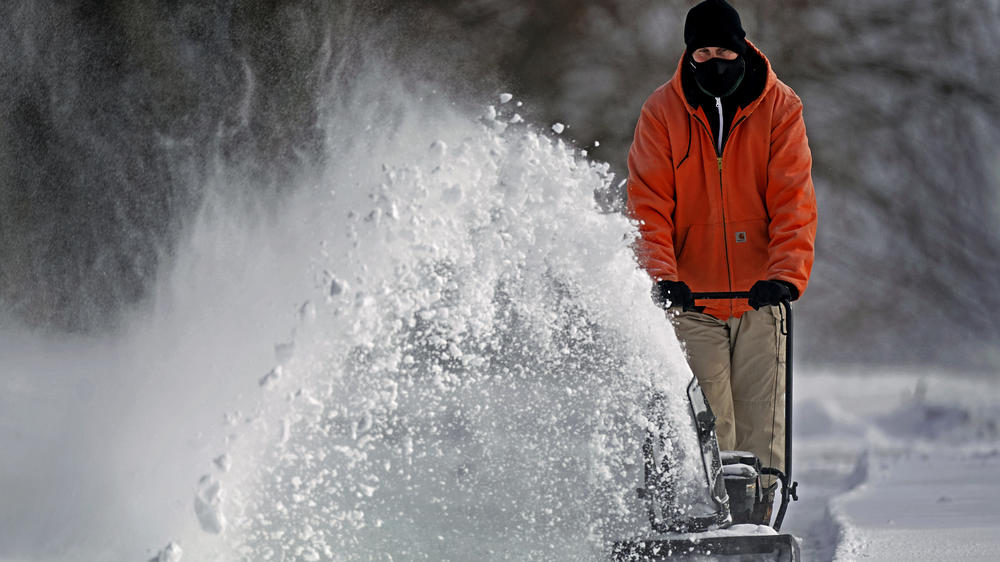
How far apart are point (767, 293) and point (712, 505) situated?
0.45m

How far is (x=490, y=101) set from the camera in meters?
6.57

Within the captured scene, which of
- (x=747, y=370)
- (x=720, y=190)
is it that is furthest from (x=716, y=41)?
(x=747, y=370)

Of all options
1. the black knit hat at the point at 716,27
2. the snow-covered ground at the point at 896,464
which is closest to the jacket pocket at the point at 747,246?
the black knit hat at the point at 716,27

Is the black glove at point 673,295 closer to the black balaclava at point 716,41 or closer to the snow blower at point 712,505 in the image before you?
the snow blower at point 712,505

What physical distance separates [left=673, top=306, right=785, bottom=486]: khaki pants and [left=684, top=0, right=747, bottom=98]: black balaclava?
53 cm

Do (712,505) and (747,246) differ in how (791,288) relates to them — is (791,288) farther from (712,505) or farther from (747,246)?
(712,505)

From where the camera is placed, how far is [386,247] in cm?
231

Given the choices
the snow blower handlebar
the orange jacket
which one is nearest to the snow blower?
the snow blower handlebar

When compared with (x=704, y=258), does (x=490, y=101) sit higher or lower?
higher

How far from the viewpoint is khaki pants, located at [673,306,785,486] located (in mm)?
2365

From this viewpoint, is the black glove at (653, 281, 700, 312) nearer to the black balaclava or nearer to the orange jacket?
the orange jacket

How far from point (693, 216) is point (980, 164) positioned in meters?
5.41

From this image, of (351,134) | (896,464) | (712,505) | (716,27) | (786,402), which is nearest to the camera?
(712,505)

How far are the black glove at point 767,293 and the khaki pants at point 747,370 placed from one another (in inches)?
10.3
